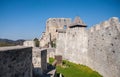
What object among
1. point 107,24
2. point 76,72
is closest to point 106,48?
point 107,24

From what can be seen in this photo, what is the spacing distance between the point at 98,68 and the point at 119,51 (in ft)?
19.0

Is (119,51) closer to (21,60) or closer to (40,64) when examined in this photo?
(40,64)

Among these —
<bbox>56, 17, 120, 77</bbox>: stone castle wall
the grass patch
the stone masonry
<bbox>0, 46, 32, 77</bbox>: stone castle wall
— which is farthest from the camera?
the stone masonry

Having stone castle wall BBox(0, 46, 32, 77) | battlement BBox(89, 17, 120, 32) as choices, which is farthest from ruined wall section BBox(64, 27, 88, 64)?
stone castle wall BBox(0, 46, 32, 77)

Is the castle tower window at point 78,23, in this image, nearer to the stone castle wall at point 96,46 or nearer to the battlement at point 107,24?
the stone castle wall at point 96,46

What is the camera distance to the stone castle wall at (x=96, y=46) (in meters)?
14.6

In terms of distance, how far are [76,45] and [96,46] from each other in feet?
24.3

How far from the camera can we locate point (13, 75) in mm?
6773

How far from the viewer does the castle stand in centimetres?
1468

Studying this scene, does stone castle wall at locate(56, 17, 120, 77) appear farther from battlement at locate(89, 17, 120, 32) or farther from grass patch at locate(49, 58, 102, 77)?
grass patch at locate(49, 58, 102, 77)

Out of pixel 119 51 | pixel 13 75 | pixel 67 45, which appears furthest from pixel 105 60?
pixel 67 45

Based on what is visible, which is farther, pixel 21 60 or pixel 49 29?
pixel 49 29

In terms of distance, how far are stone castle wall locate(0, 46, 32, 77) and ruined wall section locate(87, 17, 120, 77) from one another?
7659mm

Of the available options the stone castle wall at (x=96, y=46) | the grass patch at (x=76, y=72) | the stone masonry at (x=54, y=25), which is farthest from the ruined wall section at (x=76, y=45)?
the stone masonry at (x=54, y=25)
